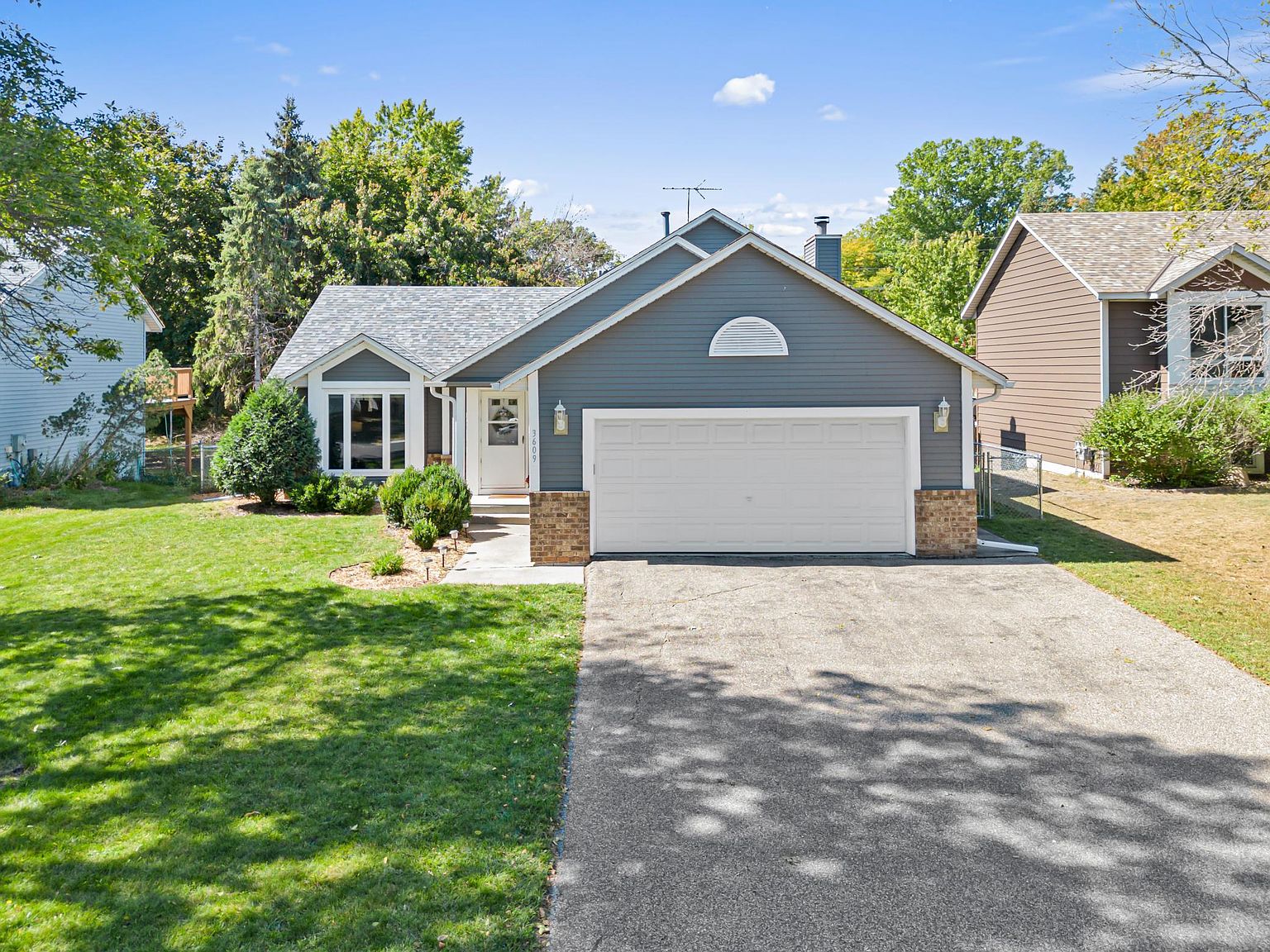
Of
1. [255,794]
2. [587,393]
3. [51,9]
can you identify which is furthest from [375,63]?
[255,794]

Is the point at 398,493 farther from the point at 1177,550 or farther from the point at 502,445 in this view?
the point at 1177,550

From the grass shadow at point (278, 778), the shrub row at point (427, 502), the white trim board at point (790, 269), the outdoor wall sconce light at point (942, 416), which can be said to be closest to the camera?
the grass shadow at point (278, 778)

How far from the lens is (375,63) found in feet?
81.9

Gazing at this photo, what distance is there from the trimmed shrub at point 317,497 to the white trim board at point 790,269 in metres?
6.28

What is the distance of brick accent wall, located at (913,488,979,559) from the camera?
13484 millimetres

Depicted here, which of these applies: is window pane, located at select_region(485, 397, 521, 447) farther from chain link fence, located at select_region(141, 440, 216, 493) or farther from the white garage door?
chain link fence, located at select_region(141, 440, 216, 493)

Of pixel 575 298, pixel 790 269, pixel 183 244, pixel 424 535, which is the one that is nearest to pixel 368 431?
pixel 575 298

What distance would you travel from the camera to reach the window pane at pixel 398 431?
65.0 ft

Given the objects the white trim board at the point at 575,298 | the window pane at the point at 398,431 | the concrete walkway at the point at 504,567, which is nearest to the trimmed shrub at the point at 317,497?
the window pane at the point at 398,431

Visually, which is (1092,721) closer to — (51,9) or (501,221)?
(51,9)

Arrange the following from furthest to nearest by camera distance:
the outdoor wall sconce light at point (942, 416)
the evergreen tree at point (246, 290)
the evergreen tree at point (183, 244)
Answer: the evergreen tree at point (183, 244), the evergreen tree at point (246, 290), the outdoor wall sconce light at point (942, 416)

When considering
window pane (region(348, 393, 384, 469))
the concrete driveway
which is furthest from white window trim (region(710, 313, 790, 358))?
window pane (region(348, 393, 384, 469))

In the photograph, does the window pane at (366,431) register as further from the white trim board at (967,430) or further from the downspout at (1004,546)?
the downspout at (1004,546)

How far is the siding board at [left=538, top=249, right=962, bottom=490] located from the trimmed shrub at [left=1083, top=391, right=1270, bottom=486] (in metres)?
8.40
